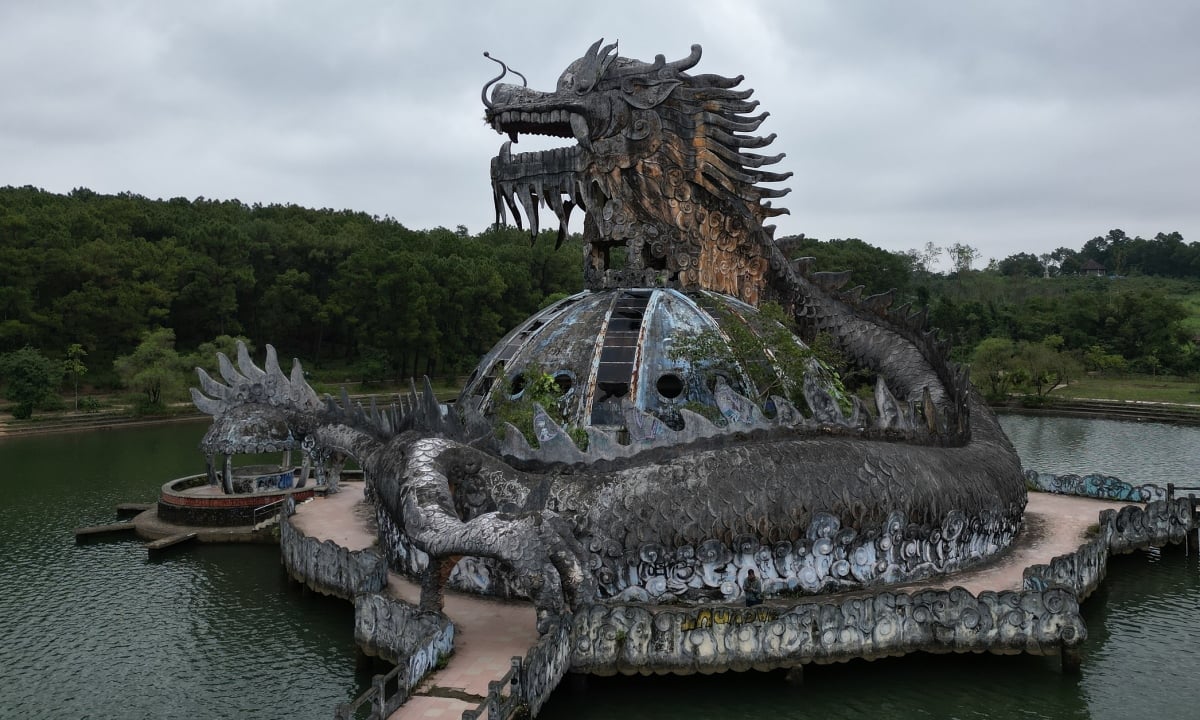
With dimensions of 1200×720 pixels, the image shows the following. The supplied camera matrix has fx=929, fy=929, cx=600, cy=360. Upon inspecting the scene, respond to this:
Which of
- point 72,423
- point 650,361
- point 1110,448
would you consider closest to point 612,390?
point 650,361

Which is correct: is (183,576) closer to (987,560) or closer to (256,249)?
(987,560)

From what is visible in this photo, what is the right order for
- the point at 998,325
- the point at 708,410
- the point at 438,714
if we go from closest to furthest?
the point at 438,714 → the point at 708,410 → the point at 998,325

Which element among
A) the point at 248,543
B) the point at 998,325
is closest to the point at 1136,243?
the point at 998,325

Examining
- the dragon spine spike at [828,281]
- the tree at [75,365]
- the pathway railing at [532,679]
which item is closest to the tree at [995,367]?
the dragon spine spike at [828,281]

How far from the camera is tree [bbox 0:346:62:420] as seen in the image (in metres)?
41.4

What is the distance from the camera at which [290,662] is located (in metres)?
14.3

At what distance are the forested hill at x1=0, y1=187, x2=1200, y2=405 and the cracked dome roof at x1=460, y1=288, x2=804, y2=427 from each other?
27.9m

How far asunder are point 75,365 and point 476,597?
37086mm

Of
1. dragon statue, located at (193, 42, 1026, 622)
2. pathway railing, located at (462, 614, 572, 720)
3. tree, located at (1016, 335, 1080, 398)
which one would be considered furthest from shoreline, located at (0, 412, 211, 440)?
tree, located at (1016, 335, 1080, 398)

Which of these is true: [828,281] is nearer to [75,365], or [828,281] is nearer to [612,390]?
[612,390]

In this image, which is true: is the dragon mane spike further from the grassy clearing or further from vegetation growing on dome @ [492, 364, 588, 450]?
the grassy clearing

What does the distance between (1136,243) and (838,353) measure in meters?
104

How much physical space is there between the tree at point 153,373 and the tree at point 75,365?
1.58m

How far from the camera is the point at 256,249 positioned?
5803 centimetres
